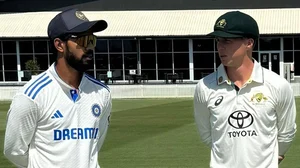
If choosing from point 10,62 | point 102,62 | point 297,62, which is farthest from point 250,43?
point 10,62

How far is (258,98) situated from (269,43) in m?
38.1

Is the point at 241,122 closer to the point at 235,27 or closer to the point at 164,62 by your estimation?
the point at 235,27

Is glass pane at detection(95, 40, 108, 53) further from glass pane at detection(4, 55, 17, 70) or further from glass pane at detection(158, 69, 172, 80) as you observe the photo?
glass pane at detection(4, 55, 17, 70)

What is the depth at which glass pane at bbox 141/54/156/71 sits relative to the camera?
41.9 meters

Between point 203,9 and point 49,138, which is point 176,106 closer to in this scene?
point 49,138

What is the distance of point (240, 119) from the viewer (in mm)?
3738

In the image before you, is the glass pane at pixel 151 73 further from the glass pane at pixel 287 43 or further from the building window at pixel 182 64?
the glass pane at pixel 287 43

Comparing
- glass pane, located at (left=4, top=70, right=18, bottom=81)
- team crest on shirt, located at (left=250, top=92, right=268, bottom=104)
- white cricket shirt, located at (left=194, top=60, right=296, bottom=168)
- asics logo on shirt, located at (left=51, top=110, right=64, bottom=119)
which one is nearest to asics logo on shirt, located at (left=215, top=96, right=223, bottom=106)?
white cricket shirt, located at (left=194, top=60, right=296, bottom=168)

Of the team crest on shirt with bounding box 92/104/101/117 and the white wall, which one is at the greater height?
the team crest on shirt with bounding box 92/104/101/117

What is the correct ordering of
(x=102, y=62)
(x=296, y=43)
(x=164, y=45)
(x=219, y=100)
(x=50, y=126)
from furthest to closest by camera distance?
1. (x=102, y=62)
2. (x=164, y=45)
3. (x=296, y=43)
4. (x=219, y=100)
5. (x=50, y=126)

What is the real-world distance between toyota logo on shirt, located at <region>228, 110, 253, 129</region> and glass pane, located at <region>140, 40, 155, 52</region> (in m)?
38.1

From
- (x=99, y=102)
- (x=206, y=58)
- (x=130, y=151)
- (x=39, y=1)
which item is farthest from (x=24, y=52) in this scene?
(x=99, y=102)

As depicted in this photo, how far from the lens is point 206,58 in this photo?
1623 inches

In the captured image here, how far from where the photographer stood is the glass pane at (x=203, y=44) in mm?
41031
